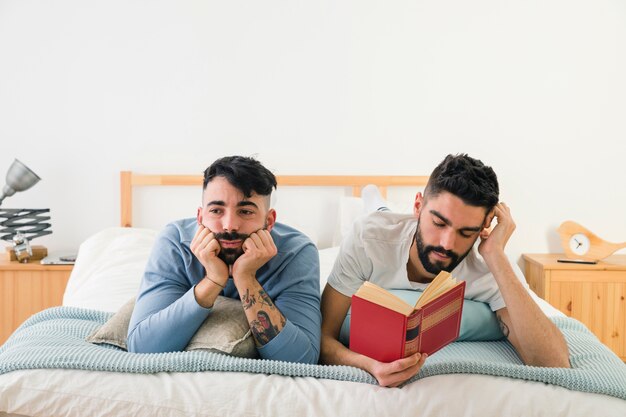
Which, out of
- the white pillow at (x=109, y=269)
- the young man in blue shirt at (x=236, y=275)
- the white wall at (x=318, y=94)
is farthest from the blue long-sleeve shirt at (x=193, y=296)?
the white wall at (x=318, y=94)

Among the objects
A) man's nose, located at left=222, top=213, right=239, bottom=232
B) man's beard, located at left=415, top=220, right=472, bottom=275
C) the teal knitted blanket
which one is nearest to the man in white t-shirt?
man's beard, located at left=415, top=220, right=472, bottom=275

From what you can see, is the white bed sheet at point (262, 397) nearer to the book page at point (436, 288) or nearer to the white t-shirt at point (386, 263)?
the book page at point (436, 288)

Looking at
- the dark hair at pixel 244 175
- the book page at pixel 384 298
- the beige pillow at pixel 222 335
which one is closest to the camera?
the book page at pixel 384 298

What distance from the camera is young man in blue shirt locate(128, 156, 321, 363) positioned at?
1.34 metres

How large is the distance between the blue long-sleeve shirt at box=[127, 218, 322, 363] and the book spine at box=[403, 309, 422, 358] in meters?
0.28

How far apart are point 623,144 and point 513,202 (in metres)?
0.62

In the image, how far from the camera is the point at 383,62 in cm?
296

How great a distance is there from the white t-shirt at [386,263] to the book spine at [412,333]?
383mm

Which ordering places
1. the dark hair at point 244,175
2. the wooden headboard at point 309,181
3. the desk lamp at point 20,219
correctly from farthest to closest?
the wooden headboard at point 309,181
the desk lamp at point 20,219
the dark hair at point 244,175

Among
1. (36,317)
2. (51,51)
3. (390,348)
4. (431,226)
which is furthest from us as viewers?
(51,51)

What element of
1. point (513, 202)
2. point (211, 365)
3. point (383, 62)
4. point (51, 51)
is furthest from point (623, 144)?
point (51, 51)

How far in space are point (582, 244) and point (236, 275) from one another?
2.09 m

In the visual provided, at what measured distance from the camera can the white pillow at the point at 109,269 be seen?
2072mm

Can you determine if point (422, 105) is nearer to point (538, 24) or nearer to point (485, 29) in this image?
point (485, 29)
